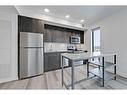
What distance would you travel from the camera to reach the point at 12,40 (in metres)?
3.00

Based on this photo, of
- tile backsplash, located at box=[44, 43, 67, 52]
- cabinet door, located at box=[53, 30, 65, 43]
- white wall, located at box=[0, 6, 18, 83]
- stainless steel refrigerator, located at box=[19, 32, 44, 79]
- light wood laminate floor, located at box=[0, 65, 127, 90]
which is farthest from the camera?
cabinet door, located at box=[53, 30, 65, 43]

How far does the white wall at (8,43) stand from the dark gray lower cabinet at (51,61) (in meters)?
1.24

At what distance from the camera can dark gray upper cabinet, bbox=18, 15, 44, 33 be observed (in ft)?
10.4

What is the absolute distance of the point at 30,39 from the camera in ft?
10.7

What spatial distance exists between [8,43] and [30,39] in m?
0.70

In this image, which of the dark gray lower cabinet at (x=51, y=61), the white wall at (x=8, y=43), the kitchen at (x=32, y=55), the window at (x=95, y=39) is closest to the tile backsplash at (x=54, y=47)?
the kitchen at (x=32, y=55)

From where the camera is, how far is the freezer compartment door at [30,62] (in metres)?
3.12

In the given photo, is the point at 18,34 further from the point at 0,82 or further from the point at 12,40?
the point at 0,82

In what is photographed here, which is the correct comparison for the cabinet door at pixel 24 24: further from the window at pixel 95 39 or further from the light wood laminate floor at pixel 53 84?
the window at pixel 95 39

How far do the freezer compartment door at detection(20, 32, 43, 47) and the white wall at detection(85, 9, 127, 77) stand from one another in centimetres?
290

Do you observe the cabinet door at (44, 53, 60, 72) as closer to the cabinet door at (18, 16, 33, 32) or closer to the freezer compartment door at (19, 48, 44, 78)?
the freezer compartment door at (19, 48, 44, 78)

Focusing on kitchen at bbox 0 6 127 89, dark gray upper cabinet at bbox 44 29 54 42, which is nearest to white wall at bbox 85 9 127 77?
kitchen at bbox 0 6 127 89

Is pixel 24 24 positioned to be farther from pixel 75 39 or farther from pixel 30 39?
pixel 75 39
